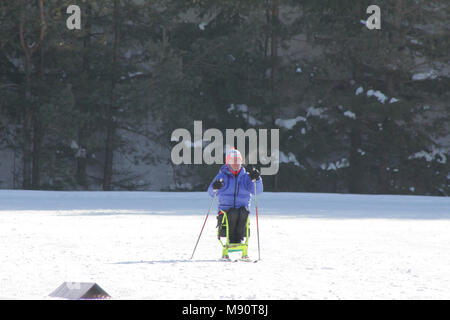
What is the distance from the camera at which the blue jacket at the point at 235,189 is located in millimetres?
9711

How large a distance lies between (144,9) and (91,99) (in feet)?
13.2

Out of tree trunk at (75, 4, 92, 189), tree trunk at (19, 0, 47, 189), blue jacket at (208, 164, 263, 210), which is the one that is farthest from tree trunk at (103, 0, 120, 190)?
blue jacket at (208, 164, 263, 210)

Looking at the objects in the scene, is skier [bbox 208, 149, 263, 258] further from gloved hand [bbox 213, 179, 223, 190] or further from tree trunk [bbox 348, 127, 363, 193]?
tree trunk [bbox 348, 127, 363, 193]

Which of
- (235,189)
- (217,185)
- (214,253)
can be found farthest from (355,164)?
(217,185)

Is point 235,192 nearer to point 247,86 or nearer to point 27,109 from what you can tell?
point 27,109

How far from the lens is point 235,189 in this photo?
9797mm

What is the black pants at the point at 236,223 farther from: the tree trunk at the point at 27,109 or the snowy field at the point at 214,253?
the tree trunk at the point at 27,109

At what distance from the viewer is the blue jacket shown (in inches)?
382

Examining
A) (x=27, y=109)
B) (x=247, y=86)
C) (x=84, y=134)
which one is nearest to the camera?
(x=27, y=109)

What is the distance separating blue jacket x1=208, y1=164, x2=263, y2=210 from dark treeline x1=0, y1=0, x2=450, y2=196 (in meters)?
19.8

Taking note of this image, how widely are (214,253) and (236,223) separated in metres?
0.82

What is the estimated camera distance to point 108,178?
31797 millimetres

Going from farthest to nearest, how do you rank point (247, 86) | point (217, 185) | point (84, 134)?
point (84, 134)
point (247, 86)
point (217, 185)

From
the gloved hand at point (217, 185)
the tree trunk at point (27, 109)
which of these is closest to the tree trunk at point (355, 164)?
the tree trunk at point (27, 109)
